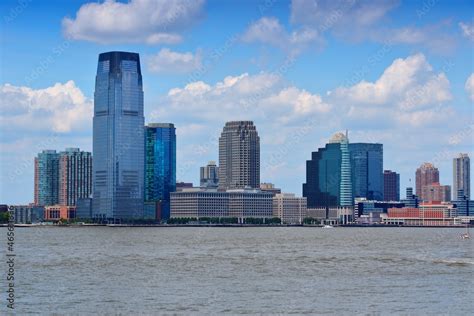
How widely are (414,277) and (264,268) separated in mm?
16719

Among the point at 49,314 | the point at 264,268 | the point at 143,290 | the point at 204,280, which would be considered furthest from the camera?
the point at 264,268

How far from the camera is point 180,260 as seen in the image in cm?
11150

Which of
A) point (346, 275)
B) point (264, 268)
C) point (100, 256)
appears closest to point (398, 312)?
point (346, 275)

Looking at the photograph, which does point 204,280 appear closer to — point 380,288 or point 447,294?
point 380,288

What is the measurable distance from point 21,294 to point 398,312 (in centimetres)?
2612

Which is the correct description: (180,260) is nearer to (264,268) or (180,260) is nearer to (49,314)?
(264,268)

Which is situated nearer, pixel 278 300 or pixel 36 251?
pixel 278 300

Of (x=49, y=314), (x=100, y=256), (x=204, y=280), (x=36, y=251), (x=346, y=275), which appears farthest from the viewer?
(x=36, y=251)

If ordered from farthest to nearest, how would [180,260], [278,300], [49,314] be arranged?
[180,260] → [278,300] → [49,314]

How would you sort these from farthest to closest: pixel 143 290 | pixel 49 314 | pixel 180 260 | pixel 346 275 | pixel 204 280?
pixel 180 260 → pixel 346 275 → pixel 204 280 → pixel 143 290 → pixel 49 314

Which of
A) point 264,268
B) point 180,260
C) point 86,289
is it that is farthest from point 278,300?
point 180,260

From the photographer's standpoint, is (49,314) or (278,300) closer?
(49,314)

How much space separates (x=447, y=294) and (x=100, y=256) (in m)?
57.4

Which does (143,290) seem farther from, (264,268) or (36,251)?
(36,251)
